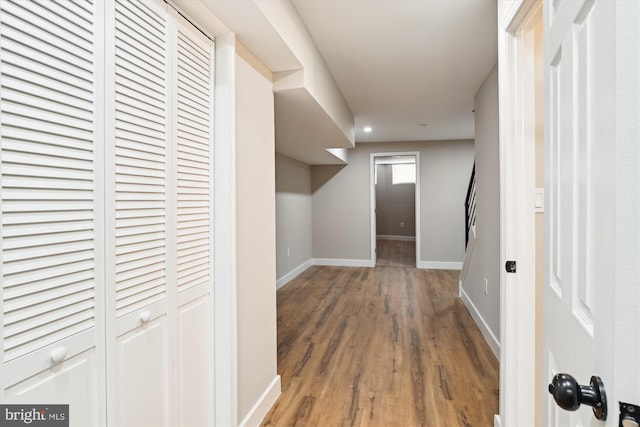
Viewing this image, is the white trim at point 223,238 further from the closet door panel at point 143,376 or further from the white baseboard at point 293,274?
the white baseboard at point 293,274

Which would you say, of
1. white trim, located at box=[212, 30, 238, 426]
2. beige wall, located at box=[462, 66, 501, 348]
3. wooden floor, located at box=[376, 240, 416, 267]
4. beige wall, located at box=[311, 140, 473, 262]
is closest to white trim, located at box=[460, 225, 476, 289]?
beige wall, located at box=[462, 66, 501, 348]

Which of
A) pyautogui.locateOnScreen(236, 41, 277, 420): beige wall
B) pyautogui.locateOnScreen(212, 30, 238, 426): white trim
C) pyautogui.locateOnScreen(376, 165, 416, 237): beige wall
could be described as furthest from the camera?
pyautogui.locateOnScreen(376, 165, 416, 237): beige wall

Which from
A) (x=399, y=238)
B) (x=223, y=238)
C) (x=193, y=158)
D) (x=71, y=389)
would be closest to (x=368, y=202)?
(x=399, y=238)

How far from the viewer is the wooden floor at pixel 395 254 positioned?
6.55 metres

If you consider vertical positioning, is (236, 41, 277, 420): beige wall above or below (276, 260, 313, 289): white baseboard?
above

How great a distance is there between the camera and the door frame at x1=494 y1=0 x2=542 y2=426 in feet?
5.03

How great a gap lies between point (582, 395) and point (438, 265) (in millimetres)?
5829

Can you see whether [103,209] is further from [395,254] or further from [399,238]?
[399,238]

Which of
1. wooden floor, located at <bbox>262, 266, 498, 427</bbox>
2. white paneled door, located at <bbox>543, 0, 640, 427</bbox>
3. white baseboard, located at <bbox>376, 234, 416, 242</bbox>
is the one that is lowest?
wooden floor, located at <bbox>262, 266, 498, 427</bbox>

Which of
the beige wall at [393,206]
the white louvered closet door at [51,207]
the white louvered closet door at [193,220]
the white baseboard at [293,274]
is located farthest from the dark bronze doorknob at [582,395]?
the beige wall at [393,206]

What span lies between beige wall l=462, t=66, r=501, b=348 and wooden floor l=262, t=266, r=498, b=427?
32 centimetres

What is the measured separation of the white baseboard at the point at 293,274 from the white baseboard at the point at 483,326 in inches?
100

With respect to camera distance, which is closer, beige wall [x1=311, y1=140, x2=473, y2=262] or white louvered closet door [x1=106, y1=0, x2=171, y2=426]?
white louvered closet door [x1=106, y1=0, x2=171, y2=426]

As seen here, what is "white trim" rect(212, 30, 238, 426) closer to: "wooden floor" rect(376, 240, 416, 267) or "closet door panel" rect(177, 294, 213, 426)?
"closet door panel" rect(177, 294, 213, 426)
